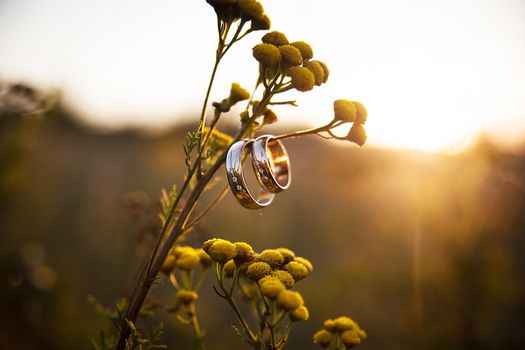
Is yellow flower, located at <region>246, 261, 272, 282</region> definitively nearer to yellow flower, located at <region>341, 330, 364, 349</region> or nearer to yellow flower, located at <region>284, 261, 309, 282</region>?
yellow flower, located at <region>284, 261, 309, 282</region>

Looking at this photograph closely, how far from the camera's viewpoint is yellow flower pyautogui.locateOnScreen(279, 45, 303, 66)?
1.20 meters

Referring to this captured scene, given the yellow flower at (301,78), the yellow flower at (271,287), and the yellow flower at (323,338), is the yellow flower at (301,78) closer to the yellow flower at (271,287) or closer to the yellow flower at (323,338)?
the yellow flower at (271,287)

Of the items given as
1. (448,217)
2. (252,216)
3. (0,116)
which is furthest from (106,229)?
(448,217)

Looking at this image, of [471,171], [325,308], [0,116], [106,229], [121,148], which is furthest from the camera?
[121,148]

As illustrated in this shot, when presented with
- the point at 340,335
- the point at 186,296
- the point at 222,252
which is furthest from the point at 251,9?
the point at 340,335

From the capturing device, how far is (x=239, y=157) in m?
1.24

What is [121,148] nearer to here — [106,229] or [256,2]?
[106,229]

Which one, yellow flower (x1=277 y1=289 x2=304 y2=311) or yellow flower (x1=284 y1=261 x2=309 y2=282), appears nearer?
yellow flower (x1=277 y1=289 x2=304 y2=311)

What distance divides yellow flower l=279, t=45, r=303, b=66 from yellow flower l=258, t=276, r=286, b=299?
642mm

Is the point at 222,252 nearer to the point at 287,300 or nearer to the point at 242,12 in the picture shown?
the point at 287,300

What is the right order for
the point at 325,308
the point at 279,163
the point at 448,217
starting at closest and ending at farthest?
the point at 279,163
the point at 448,217
the point at 325,308

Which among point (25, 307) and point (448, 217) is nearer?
point (25, 307)

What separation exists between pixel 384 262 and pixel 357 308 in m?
1.55

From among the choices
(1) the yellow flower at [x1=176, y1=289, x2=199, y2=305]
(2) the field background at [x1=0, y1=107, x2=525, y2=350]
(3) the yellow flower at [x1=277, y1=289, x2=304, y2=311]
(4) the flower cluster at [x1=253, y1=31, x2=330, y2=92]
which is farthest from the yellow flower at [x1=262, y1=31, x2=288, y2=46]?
(2) the field background at [x1=0, y1=107, x2=525, y2=350]
